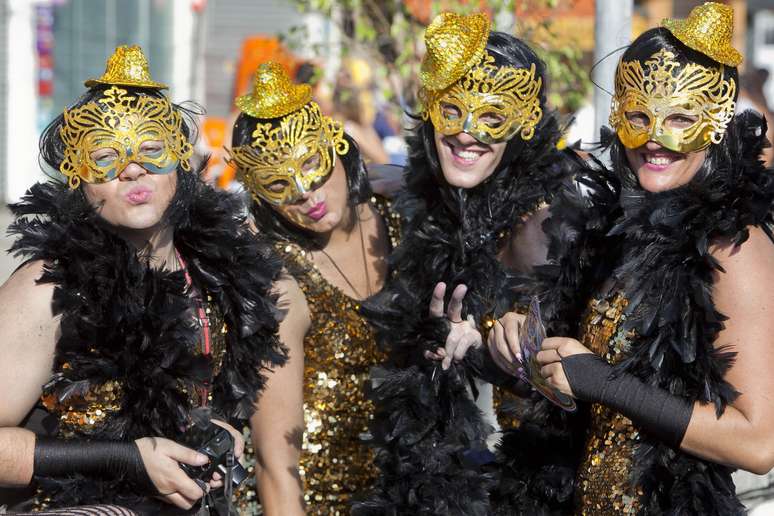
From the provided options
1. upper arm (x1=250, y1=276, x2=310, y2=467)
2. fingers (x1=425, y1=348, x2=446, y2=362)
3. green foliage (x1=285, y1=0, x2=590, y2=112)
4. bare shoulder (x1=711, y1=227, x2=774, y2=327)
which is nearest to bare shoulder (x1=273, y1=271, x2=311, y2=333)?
upper arm (x1=250, y1=276, x2=310, y2=467)

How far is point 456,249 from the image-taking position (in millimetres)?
3211

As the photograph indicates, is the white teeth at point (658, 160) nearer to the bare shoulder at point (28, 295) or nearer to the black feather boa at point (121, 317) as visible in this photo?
the black feather boa at point (121, 317)

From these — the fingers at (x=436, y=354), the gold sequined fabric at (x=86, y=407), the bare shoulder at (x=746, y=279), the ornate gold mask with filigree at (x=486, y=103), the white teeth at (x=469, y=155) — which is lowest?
the gold sequined fabric at (x=86, y=407)

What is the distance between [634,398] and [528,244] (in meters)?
0.93

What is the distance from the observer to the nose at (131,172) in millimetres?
2621

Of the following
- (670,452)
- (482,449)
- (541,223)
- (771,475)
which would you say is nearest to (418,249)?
(541,223)

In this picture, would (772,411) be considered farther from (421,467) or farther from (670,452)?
(421,467)

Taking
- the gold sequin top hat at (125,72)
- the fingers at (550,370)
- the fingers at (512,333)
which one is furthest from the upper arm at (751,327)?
the gold sequin top hat at (125,72)

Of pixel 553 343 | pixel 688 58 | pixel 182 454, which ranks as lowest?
pixel 182 454

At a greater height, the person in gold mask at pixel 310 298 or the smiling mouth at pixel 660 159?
the smiling mouth at pixel 660 159

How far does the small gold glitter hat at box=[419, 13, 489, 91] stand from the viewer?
122 inches

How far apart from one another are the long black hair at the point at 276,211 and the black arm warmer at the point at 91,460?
40.0 inches

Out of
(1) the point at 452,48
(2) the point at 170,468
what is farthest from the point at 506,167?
(2) the point at 170,468

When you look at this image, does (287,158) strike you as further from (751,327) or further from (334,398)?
(751,327)
